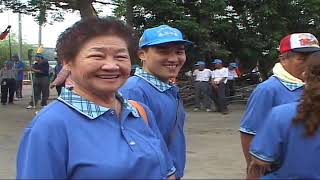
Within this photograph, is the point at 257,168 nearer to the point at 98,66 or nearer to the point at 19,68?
the point at 98,66

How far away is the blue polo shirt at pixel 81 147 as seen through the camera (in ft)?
6.70

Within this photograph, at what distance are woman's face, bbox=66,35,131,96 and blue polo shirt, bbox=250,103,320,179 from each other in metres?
0.83

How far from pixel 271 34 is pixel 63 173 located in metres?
17.1

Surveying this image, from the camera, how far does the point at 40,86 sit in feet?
52.5

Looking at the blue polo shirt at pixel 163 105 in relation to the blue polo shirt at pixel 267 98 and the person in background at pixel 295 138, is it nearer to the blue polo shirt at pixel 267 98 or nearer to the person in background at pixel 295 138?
the blue polo shirt at pixel 267 98

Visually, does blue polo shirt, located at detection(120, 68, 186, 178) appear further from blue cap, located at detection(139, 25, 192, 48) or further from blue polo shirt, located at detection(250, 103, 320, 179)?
blue polo shirt, located at detection(250, 103, 320, 179)

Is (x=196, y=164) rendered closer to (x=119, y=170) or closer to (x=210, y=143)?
(x=210, y=143)

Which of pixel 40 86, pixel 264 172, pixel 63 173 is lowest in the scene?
pixel 40 86

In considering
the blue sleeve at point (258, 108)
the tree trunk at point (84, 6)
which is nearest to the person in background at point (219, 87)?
the tree trunk at point (84, 6)

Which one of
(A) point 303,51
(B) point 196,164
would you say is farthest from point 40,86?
(A) point 303,51

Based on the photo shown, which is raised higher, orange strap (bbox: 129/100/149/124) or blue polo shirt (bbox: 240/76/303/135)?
orange strap (bbox: 129/100/149/124)

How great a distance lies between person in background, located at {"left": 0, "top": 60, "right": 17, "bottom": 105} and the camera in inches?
711

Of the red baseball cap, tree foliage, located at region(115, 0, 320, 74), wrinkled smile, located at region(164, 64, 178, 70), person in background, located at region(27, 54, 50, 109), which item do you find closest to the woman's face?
wrinkled smile, located at region(164, 64, 178, 70)

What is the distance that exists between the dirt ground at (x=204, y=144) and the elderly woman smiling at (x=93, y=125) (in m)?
4.89
